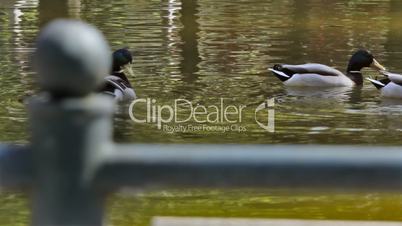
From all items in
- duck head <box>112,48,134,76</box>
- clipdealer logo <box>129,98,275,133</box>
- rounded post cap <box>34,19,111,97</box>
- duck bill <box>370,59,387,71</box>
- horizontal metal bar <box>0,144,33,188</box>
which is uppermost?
rounded post cap <box>34,19,111,97</box>

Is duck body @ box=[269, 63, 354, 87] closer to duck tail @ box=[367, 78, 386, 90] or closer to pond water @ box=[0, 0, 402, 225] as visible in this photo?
pond water @ box=[0, 0, 402, 225]

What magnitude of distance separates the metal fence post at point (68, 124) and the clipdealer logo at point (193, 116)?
791 centimetres

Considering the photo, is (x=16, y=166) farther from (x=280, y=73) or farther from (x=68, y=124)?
(x=280, y=73)

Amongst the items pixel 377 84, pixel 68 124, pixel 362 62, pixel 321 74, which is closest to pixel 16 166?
pixel 68 124

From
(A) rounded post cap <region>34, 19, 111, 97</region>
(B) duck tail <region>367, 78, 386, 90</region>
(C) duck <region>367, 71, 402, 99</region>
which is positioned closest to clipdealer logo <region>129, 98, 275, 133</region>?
(C) duck <region>367, 71, 402, 99</region>

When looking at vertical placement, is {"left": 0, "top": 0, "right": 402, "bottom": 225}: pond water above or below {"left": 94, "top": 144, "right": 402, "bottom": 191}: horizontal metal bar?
below

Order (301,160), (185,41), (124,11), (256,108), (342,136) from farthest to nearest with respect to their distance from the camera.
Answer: (124,11) → (185,41) → (256,108) → (342,136) → (301,160)

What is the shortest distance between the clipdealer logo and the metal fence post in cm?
791

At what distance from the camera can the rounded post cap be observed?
A: 5.86 ft

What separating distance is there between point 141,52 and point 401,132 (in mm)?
5347

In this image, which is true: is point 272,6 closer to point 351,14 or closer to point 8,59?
point 351,14

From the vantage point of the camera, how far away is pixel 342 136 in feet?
31.1

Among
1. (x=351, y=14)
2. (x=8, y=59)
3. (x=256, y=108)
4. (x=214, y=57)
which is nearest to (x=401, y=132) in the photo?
(x=256, y=108)

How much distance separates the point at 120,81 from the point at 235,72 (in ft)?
5.90
